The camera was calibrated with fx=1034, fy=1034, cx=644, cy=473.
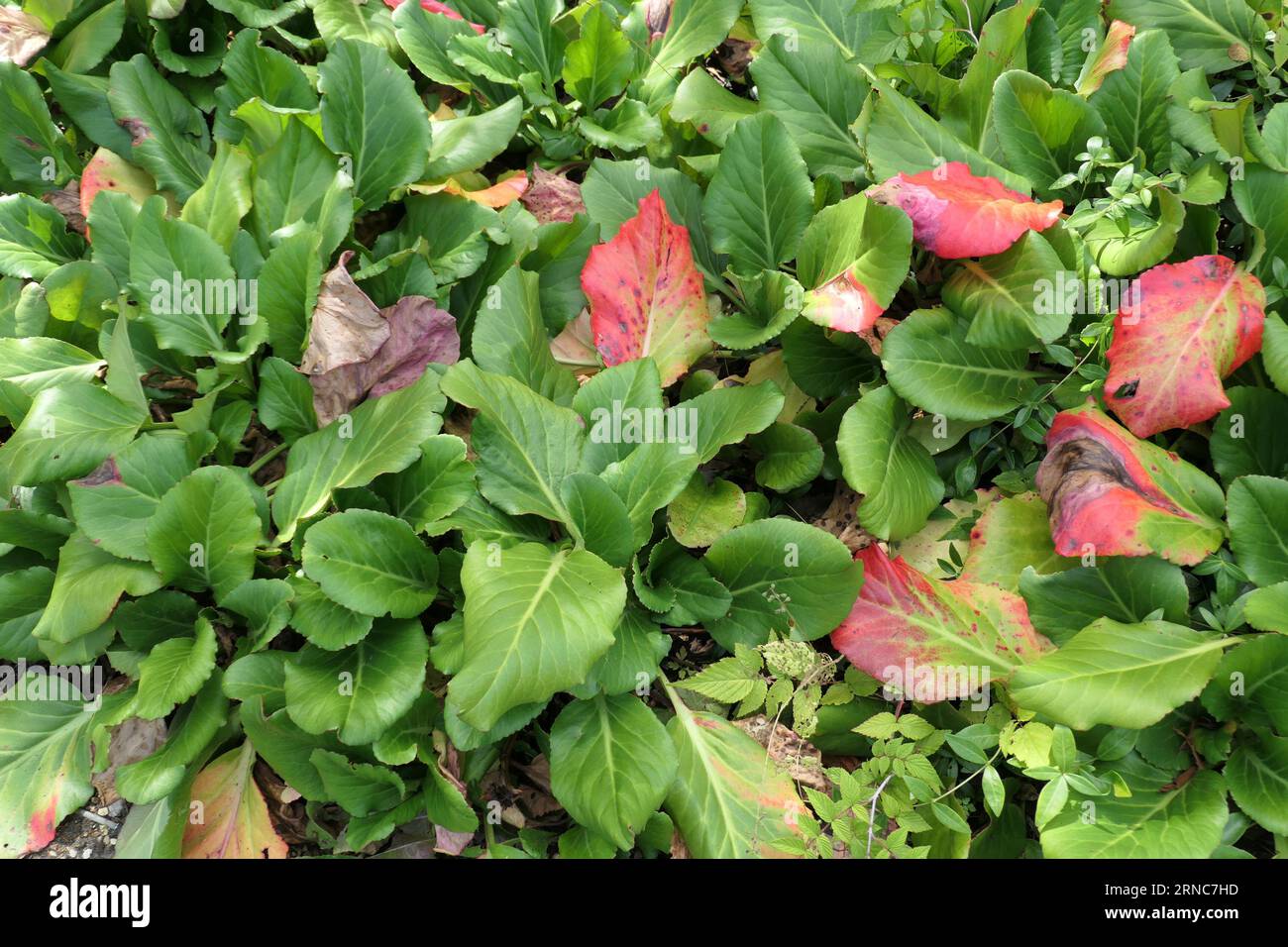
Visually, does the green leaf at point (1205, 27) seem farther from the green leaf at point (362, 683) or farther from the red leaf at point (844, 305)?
the green leaf at point (362, 683)

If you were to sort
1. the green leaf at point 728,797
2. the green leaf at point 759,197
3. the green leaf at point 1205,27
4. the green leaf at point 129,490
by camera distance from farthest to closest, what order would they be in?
the green leaf at point 1205,27 < the green leaf at point 759,197 < the green leaf at point 129,490 < the green leaf at point 728,797

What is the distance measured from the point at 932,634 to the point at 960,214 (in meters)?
0.89

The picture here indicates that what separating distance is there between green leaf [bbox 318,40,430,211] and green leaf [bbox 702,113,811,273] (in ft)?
2.36

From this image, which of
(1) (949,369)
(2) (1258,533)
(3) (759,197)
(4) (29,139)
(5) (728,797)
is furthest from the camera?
(4) (29,139)

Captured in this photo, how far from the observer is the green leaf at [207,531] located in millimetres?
2072

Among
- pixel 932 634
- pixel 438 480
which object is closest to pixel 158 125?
pixel 438 480

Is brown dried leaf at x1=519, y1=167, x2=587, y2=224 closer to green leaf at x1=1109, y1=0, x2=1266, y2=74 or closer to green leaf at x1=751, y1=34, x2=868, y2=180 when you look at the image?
green leaf at x1=751, y1=34, x2=868, y2=180

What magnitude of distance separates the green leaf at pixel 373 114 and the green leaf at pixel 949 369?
1219 mm

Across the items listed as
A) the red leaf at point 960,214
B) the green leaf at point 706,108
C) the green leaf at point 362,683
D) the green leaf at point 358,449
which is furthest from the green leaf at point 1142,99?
the green leaf at point 362,683

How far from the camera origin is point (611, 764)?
197 centimetres

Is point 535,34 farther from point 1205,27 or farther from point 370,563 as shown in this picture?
point 1205,27

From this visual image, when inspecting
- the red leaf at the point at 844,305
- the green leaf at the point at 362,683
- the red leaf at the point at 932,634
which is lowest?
the green leaf at the point at 362,683

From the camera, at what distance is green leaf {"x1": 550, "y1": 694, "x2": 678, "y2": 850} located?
1.91 meters
